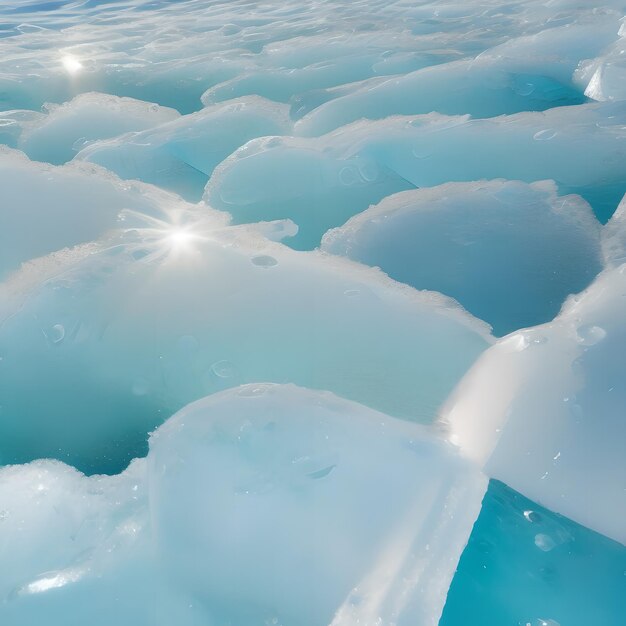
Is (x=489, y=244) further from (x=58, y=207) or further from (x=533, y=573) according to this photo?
(x=58, y=207)

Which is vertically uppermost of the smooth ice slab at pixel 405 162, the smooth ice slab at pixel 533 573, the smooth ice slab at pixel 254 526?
the smooth ice slab at pixel 405 162

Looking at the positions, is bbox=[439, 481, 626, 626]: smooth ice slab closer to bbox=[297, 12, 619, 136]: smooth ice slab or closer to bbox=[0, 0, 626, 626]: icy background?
bbox=[0, 0, 626, 626]: icy background

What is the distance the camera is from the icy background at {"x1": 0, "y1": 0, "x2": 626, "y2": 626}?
3.23ft

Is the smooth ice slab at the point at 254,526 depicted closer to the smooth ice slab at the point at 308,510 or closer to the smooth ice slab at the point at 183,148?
the smooth ice slab at the point at 308,510

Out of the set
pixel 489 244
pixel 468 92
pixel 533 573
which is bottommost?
pixel 533 573

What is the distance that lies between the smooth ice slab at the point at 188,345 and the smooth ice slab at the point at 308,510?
181 millimetres

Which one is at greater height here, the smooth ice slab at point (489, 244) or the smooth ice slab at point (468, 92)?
the smooth ice slab at point (468, 92)

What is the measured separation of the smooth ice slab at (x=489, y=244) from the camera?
1.57 m

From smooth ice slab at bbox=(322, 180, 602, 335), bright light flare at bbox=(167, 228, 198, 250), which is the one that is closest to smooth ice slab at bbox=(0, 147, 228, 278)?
bright light flare at bbox=(167, 228, 198, 250)

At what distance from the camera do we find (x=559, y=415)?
3.58 feet

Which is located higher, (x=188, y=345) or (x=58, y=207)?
(x=58, y=207)

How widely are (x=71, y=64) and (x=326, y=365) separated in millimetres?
3462

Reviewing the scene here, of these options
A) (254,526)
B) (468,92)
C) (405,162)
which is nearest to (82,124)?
(405,162)

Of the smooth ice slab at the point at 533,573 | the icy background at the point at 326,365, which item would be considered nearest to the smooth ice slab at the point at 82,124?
the icy background at the point at 326,365
